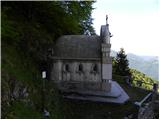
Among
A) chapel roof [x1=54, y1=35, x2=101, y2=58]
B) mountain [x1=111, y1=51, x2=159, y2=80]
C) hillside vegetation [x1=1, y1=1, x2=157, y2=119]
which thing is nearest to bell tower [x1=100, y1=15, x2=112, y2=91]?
chapel roof [x1=54, y1=35, x2=101, y2=58]

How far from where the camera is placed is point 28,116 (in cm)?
1853

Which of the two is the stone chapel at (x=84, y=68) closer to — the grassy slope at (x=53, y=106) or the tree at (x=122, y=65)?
the grassy slope at (x=53, y=106)

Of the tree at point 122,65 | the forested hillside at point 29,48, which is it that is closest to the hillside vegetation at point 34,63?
the forested hillside at point 29,48

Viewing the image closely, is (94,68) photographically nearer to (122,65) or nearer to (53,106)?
(53,106)

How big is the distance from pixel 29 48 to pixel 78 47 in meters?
5.36

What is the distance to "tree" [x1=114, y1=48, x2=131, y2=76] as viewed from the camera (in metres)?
46.2

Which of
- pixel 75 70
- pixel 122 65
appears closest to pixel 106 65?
pixel 75 70

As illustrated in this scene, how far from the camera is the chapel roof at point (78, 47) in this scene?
27197 millimetres

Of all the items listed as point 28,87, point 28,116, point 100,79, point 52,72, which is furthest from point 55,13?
point 28,116

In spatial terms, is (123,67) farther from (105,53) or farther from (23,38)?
(23,38)

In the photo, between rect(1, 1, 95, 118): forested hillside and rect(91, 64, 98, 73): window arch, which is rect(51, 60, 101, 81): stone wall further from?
rect(1, 1, 95, 118): forested hillside

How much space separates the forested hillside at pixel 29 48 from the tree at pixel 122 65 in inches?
641

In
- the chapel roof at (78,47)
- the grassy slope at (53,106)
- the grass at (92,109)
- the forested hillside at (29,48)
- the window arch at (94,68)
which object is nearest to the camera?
the forested hillside at (29,48)

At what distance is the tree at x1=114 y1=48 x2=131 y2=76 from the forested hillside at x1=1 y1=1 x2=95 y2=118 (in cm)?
1629
